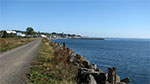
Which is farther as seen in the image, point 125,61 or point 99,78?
point 125,61

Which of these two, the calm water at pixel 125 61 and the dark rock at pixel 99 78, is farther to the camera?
the calm water at pixel 125 61

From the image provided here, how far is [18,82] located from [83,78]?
13.0ft

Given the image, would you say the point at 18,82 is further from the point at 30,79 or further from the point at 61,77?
the point at 61,77

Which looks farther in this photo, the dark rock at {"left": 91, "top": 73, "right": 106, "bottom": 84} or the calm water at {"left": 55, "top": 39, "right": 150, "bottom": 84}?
the calm water at {"left": 55, "top": 39, "right": 150, "bottom": 84}

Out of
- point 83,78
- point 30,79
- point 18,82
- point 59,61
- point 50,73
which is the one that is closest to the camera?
point 18,82

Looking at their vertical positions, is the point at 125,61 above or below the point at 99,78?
below

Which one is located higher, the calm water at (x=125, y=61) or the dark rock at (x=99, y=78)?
the dark rock at (x=99, y=78)

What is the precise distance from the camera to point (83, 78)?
9195 mm

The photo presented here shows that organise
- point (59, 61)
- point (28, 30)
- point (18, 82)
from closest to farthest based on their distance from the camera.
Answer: point (18, 82) < point (59, 61) < point (28, 30)

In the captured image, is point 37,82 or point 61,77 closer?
point 37,82

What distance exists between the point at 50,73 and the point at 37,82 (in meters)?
1.72

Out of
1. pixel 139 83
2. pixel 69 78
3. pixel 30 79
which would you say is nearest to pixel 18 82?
pixel 30 79

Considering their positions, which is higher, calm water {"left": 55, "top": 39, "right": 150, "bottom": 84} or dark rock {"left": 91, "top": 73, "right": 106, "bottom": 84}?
dark rock {"left": 91, "top": 73, "right": 106, "bottom": 84}

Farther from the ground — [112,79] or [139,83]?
[112,79]
